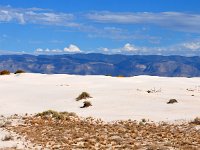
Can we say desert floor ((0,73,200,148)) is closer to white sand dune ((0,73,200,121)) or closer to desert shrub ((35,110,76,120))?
white sand dune ((0,73,200,121))

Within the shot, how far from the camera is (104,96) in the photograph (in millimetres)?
40812

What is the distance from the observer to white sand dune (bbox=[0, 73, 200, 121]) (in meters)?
32.9

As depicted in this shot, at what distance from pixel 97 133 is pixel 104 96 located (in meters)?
15.8

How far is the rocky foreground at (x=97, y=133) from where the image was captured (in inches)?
855

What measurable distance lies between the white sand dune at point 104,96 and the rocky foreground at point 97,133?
260 centimetres

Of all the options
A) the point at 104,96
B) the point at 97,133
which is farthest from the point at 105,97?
the point at 97,133

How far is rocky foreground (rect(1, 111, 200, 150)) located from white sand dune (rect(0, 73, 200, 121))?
8.54 ft

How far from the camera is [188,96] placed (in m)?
39.3

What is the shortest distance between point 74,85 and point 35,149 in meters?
29.4

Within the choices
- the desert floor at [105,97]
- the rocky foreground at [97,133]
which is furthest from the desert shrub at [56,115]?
the desert floor at [105,97]

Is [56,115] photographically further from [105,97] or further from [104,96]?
[104,96]

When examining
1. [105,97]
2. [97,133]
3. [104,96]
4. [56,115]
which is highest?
[104,96]

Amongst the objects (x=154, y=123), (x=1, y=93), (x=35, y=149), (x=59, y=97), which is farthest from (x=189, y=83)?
(x=35, y=149)

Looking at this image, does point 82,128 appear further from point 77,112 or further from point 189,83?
point 189,83
